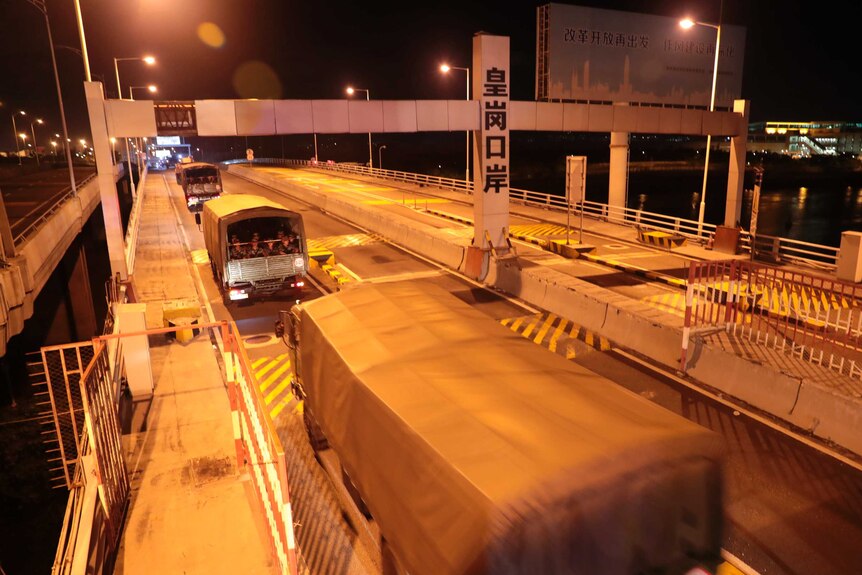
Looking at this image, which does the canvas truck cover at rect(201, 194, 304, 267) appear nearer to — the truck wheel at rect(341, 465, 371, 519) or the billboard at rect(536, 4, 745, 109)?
the truck wheel at rect(341, 465, 371, 519)

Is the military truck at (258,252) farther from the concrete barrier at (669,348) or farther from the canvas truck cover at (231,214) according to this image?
the concrete barrier at (669,348)

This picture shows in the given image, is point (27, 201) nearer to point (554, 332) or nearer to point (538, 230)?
point (538, 230)

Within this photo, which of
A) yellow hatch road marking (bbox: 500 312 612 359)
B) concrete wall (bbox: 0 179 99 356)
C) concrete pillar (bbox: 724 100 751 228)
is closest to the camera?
yellow hatch road marking (bbox: 500 312 612 359)

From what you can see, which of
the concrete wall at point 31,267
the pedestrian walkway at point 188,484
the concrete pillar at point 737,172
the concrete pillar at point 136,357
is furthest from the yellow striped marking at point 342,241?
the concrete pillar at point 737,172

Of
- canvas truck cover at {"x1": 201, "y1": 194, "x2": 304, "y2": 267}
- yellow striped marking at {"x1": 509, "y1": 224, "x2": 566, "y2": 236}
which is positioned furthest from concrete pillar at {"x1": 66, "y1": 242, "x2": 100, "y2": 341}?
yellow striped marking at {"x1": 509, "y1": 224, "x2": 566, "y2": 236}

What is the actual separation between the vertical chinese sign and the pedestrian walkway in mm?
11715

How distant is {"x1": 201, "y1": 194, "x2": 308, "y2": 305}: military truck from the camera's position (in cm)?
1728

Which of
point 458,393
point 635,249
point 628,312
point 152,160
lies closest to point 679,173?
point 152,160

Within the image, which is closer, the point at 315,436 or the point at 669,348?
the point at 315,436

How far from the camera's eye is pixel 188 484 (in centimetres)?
841

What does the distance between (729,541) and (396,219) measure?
24079 millimetres

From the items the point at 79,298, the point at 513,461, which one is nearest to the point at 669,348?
the point at 513,461

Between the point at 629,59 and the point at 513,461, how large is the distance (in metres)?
32.1

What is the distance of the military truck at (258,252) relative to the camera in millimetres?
17281
